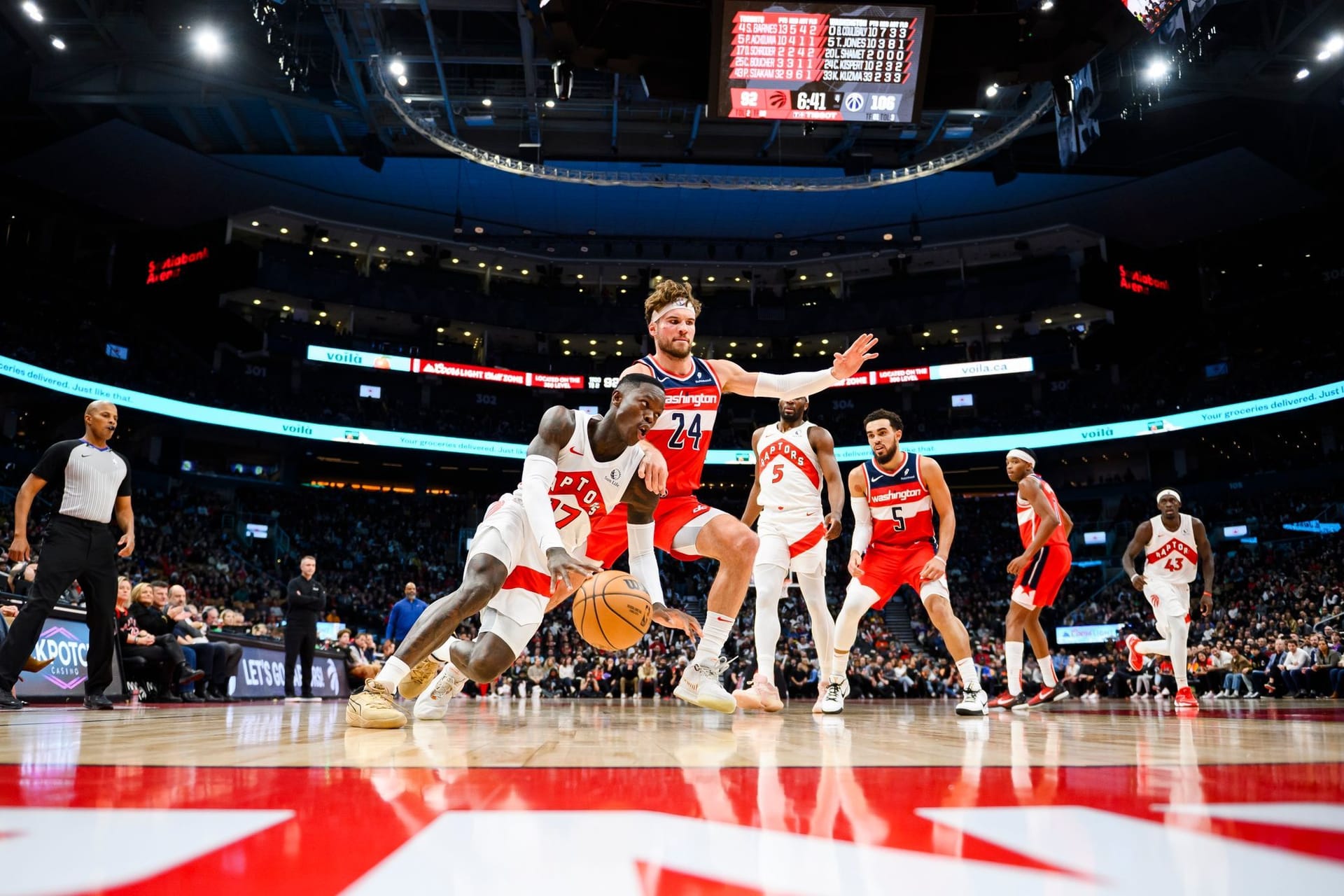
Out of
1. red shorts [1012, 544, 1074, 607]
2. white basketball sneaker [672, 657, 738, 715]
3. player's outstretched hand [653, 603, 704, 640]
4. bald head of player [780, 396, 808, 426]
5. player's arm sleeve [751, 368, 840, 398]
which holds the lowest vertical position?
white basketball sneaker [672, 657, 738, 715]

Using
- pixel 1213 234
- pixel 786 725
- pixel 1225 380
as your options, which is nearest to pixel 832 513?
pixel 786 725

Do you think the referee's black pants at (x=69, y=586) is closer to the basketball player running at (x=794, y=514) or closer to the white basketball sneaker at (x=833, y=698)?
the basketball player running at (x=794, y=514)

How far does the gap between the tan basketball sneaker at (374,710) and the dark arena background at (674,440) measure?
0.03m

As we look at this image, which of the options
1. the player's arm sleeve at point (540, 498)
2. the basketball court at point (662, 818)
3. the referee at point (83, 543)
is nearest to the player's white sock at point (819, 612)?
the player's arm sleeve at point (540, 498)

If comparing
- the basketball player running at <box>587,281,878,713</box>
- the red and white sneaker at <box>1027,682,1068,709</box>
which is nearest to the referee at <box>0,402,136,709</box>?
the basketball player running at <box>587,281,878,713</box>

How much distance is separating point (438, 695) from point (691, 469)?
1.85 m

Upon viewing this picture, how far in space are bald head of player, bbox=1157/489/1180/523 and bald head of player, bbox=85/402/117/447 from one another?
857 cm

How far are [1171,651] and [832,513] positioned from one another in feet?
13.1

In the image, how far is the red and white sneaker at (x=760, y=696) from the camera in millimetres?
5352

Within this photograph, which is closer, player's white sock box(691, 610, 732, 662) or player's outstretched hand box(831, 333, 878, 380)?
player's white sock box(691, 610, 732, 662)

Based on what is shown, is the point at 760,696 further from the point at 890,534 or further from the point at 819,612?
the point at 890,534

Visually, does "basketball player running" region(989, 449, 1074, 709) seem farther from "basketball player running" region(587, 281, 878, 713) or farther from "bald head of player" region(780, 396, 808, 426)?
"basketball player running" region(587, 281, 878, 713)

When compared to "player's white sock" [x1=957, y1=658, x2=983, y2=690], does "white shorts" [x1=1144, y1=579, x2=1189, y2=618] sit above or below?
above

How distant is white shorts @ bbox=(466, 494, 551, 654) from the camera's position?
397 cm
